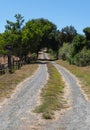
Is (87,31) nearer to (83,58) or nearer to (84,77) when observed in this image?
(83,58)

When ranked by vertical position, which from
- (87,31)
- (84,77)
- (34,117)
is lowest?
(84,77)

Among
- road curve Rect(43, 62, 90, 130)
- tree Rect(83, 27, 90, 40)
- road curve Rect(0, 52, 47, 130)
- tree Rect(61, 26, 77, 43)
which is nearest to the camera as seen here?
road curve Rect(43, 62, 90, 130)

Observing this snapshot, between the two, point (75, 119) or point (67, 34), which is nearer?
point (75, 119)

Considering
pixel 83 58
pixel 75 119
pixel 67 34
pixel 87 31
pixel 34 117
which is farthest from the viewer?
pixel 67 34

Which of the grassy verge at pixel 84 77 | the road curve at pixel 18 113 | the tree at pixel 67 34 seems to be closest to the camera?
the road curve at pixel 18 113

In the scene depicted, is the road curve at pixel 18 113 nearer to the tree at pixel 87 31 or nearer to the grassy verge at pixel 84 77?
the grassy verge at pixel 84 77

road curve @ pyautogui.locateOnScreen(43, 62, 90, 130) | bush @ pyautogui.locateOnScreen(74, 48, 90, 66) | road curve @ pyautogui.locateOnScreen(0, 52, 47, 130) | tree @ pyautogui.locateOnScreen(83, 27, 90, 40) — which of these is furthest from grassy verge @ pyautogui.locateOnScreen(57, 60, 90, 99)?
tree @ pyautogui.locateOnScreen(83, 27, 90, 40)

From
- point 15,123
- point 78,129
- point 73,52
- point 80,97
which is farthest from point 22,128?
point 73,52

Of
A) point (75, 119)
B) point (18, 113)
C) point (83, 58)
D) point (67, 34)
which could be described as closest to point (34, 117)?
point (18, 113)

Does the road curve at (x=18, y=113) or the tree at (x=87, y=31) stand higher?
the tree at (x=87, y=31)

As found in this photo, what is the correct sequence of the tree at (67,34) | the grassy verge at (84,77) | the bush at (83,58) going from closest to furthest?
the grassy verge at (84,77) < the bush at (83,58) < the tree at (67,34)

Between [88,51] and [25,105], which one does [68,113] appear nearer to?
[25,105]

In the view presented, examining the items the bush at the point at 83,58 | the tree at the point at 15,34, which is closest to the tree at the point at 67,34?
the tree at the point at 15,34

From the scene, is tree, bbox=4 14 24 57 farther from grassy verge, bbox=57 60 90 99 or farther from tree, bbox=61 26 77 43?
tree, bbox=61 26 77 43
